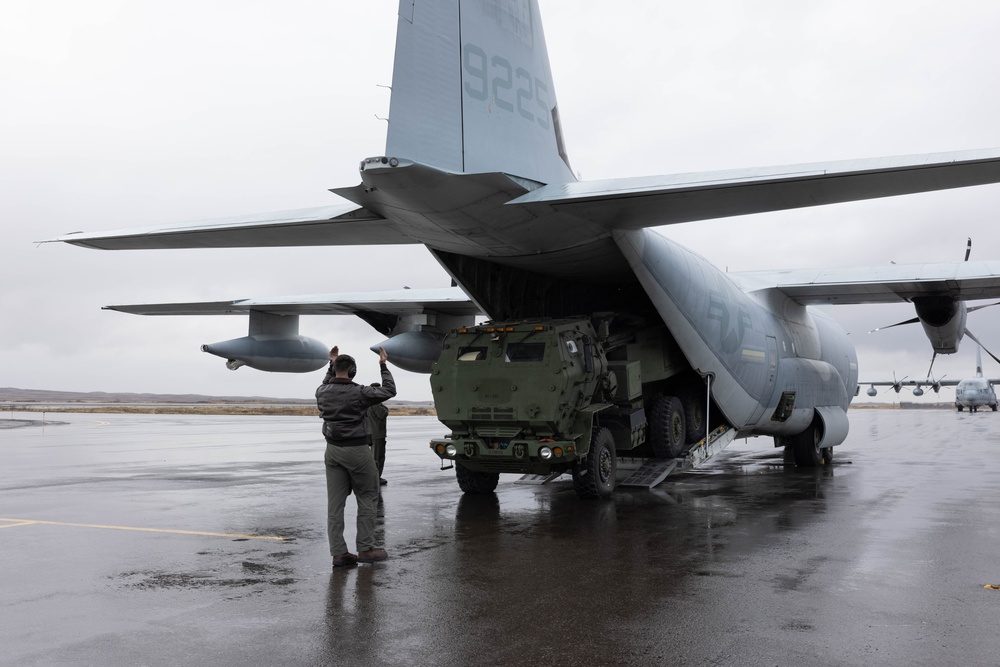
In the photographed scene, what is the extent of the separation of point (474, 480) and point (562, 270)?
3.26m

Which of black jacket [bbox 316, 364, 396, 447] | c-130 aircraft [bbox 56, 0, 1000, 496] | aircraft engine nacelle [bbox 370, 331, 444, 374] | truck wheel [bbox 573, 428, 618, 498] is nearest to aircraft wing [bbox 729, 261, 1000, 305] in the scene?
c-130 aircraft [bbox 56, 0, 1000, 496]

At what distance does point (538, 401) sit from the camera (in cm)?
948

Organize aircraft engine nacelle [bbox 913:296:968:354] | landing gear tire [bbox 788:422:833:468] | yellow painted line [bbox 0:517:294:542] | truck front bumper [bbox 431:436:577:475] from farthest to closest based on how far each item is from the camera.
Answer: landing gear tire [bbox 788:422:833:468]
aircraft engine nacelle [bbox 913:296:968:354]
truck front bumper [bbox 431:436:577:475]
yellow painted line [bbox 0:517:294:542]

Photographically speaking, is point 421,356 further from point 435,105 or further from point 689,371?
point 435,105

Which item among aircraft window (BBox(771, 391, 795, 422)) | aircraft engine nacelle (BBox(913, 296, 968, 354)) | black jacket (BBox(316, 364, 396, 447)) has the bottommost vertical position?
aircraft window (BBox(771, 391, 795, 422))

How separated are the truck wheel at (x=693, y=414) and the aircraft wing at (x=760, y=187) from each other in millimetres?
4564

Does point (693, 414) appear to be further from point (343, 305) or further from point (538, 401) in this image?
point (343, 305)

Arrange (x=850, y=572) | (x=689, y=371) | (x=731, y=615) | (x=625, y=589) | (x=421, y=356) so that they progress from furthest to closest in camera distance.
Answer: (x=421, y=356)
(x=689, y=371)
(x=850, y=572)
(x=625, y=589)
(x=731, y=615)

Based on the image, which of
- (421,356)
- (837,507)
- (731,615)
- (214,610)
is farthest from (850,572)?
(421,356)

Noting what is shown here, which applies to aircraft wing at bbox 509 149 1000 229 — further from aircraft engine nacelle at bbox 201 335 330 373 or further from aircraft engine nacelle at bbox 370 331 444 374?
aircraft engine nacelle at bbox 201 335 330 373

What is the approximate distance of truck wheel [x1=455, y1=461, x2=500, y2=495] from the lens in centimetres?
1074

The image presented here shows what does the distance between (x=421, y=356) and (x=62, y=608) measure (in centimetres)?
1117

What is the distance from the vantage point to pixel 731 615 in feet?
16.0

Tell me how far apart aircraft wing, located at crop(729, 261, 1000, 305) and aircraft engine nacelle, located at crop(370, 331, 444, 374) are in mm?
6348
